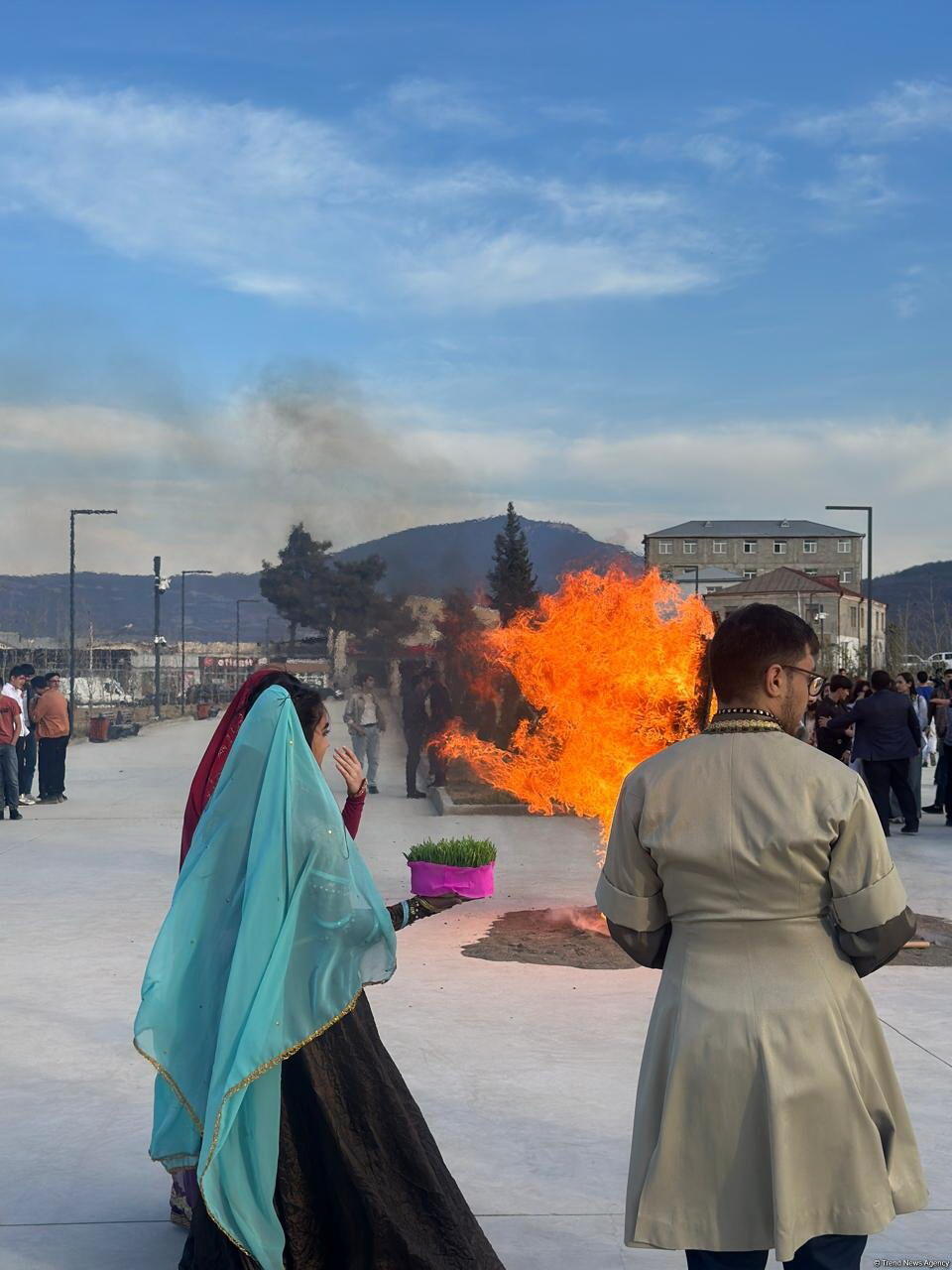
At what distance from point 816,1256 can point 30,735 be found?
18300 millimetres

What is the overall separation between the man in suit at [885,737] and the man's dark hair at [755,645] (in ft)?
41.8

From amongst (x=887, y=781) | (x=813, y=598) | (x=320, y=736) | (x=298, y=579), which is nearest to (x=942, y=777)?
(x=887, y=781)

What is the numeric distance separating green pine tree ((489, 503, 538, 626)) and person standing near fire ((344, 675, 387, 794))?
2.44m

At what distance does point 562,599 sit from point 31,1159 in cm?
727

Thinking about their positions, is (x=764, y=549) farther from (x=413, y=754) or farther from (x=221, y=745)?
(x=221, y=745)

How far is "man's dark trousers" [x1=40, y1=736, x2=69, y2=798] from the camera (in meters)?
18.7

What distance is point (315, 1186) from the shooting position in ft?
12.2

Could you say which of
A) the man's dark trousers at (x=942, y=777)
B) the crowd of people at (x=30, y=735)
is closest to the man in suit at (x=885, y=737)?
the man's dark trousers at (x=942, y=777)

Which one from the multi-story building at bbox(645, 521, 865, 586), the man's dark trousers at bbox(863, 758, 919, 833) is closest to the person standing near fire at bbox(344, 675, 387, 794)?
the man's dark trousers at bbox(863, 758, 919, 833)

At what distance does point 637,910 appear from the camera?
292 centimetres

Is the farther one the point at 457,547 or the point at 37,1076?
the point at 457,547

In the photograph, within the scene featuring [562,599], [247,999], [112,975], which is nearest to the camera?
[247,999]

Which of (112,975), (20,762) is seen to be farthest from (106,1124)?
(20,762)

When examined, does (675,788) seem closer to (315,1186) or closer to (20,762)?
(315,1186)
